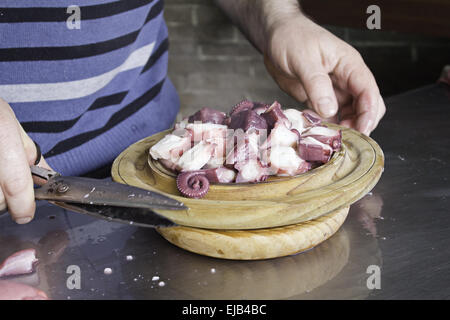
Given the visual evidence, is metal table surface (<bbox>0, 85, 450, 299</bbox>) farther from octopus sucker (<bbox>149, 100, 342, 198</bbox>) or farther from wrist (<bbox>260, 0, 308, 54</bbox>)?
wrist (<bbox>260, 0, 308, 54</bbox>)

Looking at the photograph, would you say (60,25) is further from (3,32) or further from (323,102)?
(323,102)

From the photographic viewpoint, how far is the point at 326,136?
833mm

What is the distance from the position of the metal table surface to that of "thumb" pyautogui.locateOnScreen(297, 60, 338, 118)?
186mm

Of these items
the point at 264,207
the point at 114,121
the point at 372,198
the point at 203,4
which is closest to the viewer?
the point at 264,207

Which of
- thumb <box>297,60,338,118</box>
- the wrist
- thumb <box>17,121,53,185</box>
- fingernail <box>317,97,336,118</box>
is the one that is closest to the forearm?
the wrist

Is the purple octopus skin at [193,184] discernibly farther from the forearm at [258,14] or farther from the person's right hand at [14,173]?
the forearm at [258,14]

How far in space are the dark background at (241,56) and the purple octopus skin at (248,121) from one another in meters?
1.47

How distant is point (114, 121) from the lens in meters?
1.23

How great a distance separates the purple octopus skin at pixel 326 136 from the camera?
2.72 ft

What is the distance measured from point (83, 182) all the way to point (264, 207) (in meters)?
0.26

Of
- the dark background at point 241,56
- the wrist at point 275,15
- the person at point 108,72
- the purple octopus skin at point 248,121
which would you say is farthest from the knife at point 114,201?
the dark background at point 241,56

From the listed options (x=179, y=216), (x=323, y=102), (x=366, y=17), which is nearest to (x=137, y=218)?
(x=179, y=216)

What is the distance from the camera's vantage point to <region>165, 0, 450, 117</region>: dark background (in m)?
2.40

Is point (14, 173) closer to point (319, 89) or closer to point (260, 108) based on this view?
point (260, 108)
